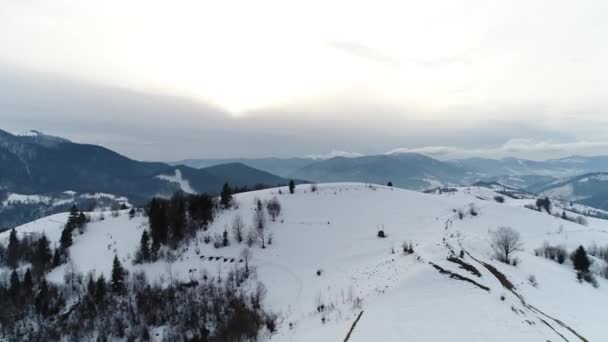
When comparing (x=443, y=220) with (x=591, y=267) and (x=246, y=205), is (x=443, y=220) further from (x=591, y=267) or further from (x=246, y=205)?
(x=246, y=205)

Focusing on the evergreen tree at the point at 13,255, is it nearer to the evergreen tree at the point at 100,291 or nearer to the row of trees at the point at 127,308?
the row of trees at the point at 127,308

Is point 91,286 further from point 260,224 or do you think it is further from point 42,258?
point 260,224

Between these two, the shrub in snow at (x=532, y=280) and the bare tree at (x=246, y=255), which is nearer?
the shrub in snow at (x=532, y=280)

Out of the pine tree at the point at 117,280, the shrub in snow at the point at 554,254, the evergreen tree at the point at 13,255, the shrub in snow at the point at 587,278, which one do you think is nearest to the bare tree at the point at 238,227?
the pine tree at the point at 117,280

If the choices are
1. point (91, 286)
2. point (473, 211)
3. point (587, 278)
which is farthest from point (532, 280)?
point (91, 286)

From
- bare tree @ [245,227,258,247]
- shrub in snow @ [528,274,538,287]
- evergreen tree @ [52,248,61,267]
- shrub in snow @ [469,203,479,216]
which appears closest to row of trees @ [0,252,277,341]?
evergreen tree @ [52,248,61,267]

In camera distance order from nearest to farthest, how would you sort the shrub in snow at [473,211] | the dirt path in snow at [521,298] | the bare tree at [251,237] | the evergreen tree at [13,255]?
1. the dirt path in snow at [521,298]
2. the bare tree at [251,237]
3. the evergreen tree at [13,255]
4. the shrub in snow at [473,211]
